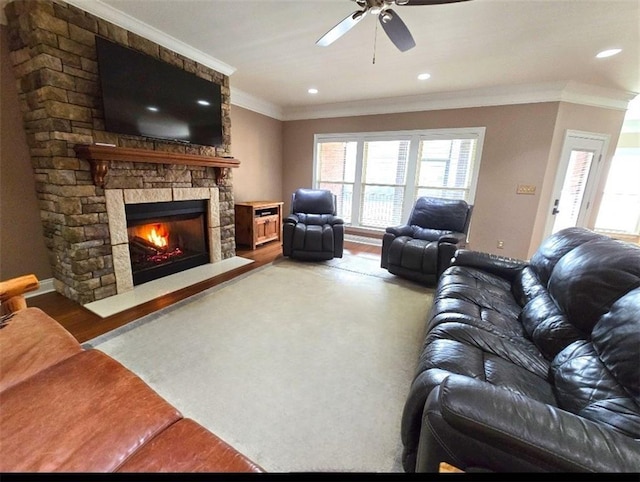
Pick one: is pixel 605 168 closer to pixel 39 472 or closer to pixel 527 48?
pixel 527 48

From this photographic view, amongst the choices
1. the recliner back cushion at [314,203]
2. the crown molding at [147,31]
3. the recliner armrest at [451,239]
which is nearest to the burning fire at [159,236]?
the recliner back cushion at [314,203]

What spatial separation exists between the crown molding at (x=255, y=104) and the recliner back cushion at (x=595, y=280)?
4.77 m

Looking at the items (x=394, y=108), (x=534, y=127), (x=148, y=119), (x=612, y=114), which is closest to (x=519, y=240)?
(x=534, y=127)

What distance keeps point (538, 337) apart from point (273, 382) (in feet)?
5.10

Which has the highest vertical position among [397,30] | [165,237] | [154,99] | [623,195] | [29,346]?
[397,30]

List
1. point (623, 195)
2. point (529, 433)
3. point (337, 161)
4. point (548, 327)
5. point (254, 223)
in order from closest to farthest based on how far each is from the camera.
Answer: point (529, 433) < point (548, 327) < point (254, 223) < point (337, 161) < point (623, 195)

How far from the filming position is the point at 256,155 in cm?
529

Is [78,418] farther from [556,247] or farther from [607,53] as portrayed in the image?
[607,53]

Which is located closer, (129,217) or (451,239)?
(129,217)

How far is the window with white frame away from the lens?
4.47 meters

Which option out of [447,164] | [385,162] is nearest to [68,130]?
[385,162]

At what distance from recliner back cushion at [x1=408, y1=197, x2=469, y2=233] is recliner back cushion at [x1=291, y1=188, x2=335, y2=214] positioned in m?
1.25

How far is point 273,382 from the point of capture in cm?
175

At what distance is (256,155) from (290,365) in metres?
4.29
